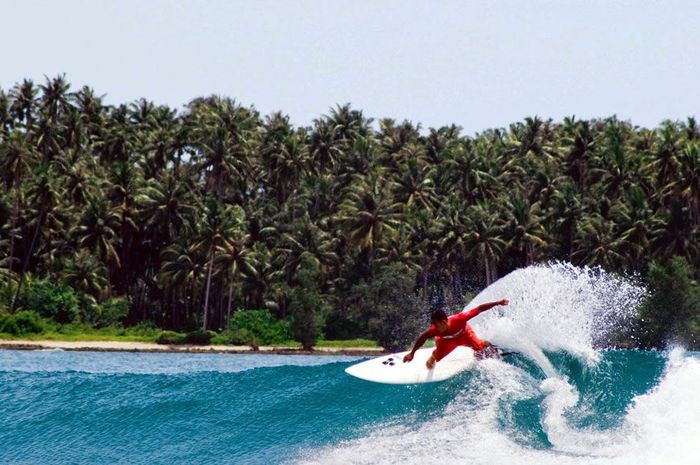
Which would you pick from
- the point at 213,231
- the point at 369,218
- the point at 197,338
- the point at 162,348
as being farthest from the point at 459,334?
the point at 369,218

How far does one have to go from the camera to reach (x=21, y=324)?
229 feet

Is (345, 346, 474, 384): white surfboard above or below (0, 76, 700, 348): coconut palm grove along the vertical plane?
below

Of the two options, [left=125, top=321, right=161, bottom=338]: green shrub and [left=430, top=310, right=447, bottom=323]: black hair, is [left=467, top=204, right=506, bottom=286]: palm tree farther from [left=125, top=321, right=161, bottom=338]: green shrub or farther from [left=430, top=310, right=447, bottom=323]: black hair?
[left=430, top=310, right=447, bottom=323]: black hair

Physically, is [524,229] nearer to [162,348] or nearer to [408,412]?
[162,348]

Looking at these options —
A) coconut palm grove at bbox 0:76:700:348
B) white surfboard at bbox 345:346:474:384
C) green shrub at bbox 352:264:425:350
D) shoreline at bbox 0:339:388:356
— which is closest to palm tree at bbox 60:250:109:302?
coconut palm grove at bbox 0:76:700:348

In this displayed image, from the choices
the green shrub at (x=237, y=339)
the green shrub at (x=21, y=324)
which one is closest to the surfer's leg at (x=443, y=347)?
the green shrub at (x=237, y=339)

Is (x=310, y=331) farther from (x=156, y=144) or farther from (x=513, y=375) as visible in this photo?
(x=513, y=375)

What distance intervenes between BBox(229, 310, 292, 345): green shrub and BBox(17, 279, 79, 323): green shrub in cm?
1139

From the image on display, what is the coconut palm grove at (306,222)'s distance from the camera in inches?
2876

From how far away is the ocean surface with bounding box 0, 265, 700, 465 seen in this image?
42.1 ft

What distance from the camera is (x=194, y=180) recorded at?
91250 mm

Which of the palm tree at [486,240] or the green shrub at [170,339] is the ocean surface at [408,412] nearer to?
the green shrub at [170,339]

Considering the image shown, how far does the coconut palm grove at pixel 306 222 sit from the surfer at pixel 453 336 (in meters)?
50.6

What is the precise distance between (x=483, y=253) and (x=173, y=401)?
60222 mm
